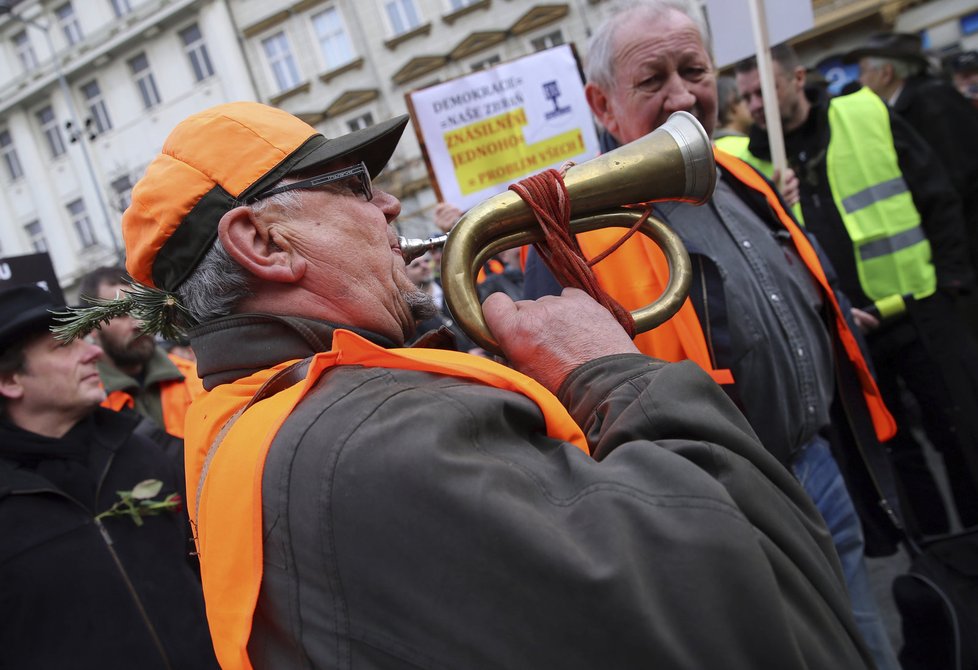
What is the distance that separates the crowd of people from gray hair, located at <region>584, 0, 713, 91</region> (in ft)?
0.04

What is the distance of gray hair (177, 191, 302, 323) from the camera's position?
1421 millimetres

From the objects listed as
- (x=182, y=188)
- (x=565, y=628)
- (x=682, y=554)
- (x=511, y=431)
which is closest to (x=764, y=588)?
(x=682, y=554)

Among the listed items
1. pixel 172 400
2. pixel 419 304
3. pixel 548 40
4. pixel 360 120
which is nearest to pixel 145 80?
pixel 360 120

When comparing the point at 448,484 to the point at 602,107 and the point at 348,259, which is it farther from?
the point at 602,107

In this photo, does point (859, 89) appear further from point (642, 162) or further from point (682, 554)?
point (682, 554)

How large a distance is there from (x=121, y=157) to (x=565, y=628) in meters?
27.8

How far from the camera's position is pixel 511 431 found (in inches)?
44.8

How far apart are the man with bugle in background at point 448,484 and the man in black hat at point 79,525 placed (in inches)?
43.1

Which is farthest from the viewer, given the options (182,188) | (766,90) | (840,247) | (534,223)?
(840,247)

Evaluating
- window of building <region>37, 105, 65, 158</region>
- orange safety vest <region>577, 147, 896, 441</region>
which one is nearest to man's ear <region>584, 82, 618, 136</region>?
orange safety vest <region>577, 147, 896, 441</region>

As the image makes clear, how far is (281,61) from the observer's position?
22391mm

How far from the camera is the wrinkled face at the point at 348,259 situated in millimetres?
1448

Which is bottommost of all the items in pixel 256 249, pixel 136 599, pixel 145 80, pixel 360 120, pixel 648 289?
pixel 136 599

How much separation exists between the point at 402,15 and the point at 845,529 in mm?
20772
